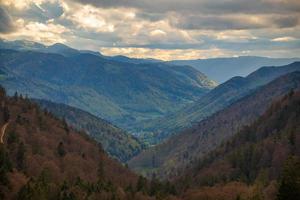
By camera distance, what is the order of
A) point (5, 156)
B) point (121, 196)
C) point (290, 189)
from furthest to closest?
point (121, 196) → point (5, 156) → point (290, 189)

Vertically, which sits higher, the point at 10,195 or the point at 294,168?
the point at 294,168

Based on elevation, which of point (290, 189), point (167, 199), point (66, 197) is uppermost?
point (290, 189)

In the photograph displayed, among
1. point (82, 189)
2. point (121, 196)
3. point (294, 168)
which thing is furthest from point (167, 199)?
point (294, 168)

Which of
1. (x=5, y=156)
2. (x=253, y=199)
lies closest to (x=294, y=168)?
(x=253, y=199)

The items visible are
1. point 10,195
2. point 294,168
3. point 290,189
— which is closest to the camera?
point 290,189

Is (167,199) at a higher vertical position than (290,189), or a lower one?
lower

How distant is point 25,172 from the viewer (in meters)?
196

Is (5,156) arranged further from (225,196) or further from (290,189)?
(290,189)

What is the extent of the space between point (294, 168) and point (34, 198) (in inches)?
3026

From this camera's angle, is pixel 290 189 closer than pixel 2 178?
Yes

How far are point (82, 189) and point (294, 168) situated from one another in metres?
101

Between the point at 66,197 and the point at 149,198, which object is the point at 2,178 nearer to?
the point at 66,197

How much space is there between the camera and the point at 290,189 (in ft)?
305

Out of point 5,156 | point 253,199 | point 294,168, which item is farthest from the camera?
point 5,156
